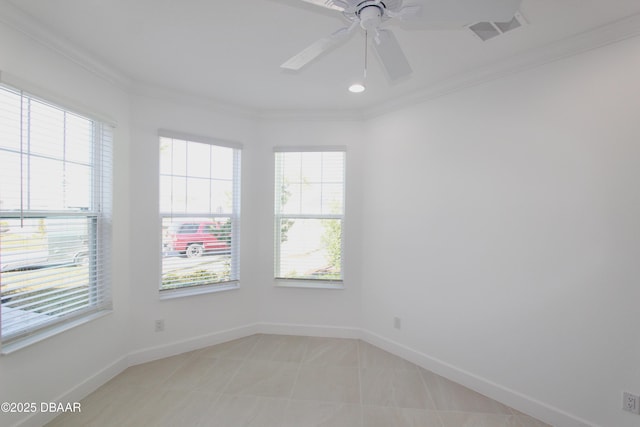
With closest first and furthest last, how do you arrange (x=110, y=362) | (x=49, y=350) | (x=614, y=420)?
(x=614, y=420) → (x=49, y=350) → (x=110, y=362)

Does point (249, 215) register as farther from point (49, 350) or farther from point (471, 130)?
point (471, 130)

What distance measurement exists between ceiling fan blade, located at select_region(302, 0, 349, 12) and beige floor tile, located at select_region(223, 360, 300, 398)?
2584 millimetres

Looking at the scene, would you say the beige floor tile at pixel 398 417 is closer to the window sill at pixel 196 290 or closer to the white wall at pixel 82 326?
the window sill at pixel 196 290

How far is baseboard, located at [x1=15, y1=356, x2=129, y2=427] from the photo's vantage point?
6.21ft

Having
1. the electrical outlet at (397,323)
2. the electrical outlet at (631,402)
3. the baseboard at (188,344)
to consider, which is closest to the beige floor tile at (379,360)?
the electrical outlet at (397,323)

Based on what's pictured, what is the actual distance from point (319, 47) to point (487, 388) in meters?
2.78

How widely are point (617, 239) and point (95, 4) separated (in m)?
3.47

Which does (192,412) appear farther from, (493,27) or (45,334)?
(493,27)

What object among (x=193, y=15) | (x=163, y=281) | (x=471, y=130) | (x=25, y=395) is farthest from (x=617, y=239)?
(x=25, y=395)

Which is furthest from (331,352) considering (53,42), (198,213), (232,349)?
(53,42)

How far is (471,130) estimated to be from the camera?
8.31ft

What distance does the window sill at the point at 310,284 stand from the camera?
343 centimetres

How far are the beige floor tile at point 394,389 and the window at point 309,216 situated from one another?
3.48 ft

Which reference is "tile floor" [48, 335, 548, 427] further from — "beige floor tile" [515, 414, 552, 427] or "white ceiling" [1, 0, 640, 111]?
"white ceiling" [1, 0, 640, 111]
